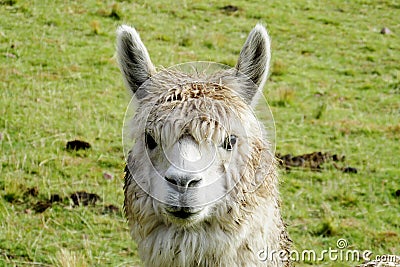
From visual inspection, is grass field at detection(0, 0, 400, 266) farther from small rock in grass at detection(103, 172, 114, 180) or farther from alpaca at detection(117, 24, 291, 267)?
alpaca at detection(117, 24, 291, 267)

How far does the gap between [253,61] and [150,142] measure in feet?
2.27

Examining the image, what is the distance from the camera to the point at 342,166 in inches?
331

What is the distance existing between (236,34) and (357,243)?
6600mm

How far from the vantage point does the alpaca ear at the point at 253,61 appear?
384 centimetres

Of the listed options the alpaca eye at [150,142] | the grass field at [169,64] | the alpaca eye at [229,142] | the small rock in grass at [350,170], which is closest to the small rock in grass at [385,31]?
the grass field at [169,64]

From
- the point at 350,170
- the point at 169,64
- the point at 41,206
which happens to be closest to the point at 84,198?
the point at 41,206

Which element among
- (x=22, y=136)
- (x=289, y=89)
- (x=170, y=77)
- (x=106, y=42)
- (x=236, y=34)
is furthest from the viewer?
(x=236, y=34)

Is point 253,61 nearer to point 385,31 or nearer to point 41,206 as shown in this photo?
point 41,206

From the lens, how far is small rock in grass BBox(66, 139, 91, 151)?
8.12 metres

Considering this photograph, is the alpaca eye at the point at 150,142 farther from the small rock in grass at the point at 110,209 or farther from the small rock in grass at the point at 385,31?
the small rock in grass at the point at 385,31

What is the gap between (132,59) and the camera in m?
3.98

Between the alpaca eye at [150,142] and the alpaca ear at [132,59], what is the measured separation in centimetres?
46

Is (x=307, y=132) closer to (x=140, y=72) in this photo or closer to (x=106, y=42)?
(x=106, y=42)

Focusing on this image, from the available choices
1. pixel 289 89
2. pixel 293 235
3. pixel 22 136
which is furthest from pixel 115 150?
pixel 289 89
